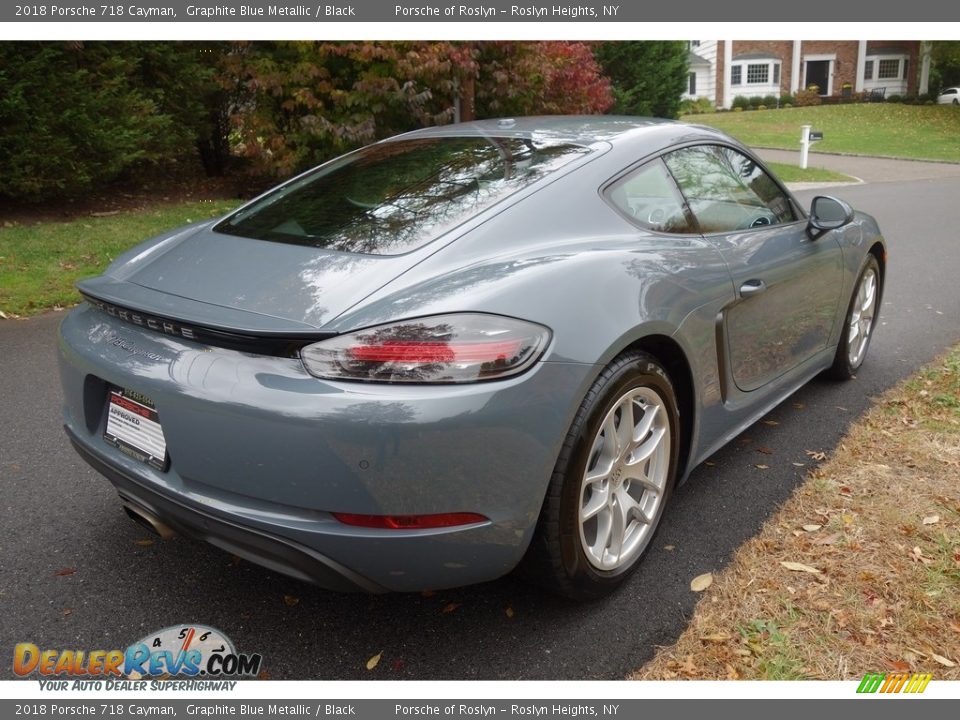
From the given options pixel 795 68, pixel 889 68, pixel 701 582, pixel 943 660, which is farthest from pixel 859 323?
pixel 889 68

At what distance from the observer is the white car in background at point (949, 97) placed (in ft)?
147

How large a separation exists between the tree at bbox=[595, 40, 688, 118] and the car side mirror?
20.2m

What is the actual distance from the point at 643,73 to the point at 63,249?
1971 cm

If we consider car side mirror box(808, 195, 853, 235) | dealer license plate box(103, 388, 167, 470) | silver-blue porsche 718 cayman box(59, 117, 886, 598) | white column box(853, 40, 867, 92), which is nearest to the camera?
silver-blue porsche 718 cayman box(59, 117, 886, 598)

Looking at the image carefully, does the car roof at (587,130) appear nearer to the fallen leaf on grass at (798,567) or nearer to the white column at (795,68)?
the fallen leaf on grass at (798,567)

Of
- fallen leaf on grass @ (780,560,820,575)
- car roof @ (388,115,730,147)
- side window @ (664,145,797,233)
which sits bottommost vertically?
fallen leaf on grass @ (780,560,820,575)

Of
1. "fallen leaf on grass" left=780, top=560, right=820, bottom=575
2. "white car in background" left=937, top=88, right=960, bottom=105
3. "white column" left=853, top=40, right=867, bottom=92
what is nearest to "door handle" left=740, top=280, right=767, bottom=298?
"fallen leaf on grass" left=780, top=560, right=820, bottom=575

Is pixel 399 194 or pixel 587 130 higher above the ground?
pixel 587 130

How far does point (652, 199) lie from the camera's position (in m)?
3.09

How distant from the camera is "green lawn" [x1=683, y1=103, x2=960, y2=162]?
90.8 feet

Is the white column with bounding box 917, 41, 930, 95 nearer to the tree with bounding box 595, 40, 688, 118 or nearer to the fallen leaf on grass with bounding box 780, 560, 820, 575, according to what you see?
the tree with bounding box 595, 40, 688, 118

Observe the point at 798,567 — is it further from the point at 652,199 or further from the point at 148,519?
the point at 148,519

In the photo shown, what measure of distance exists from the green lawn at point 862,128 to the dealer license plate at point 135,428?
69.2 feet

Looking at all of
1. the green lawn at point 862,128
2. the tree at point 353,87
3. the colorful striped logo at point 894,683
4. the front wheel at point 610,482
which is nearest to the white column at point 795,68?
the green lawn at point 862,128
